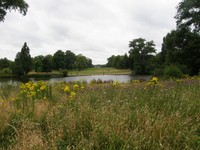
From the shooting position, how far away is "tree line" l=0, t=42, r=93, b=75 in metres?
62.4

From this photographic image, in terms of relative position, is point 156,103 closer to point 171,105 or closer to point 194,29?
point 171,105

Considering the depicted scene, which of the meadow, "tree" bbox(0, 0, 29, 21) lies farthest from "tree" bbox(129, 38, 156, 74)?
the meadow

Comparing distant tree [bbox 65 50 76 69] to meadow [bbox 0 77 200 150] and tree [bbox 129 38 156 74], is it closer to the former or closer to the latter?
tree [bbox 129 38 156 74]

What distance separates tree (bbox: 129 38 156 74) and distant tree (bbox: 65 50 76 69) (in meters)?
34.7

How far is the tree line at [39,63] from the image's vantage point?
Result: 62388 mm

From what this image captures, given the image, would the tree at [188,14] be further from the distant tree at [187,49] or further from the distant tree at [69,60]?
the distant tree at [69,60]

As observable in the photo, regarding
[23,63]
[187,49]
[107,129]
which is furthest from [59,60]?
[107,129]

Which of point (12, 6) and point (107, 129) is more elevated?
Result: point (12, 6)

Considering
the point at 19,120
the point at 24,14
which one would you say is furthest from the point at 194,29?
the point at 19,120

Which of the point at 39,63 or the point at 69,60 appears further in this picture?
the point at 69,60

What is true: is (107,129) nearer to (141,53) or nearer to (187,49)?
(187,49)

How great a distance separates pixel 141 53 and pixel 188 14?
3892 centimetres

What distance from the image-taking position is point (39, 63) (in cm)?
7706

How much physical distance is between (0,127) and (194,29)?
1002 inches
